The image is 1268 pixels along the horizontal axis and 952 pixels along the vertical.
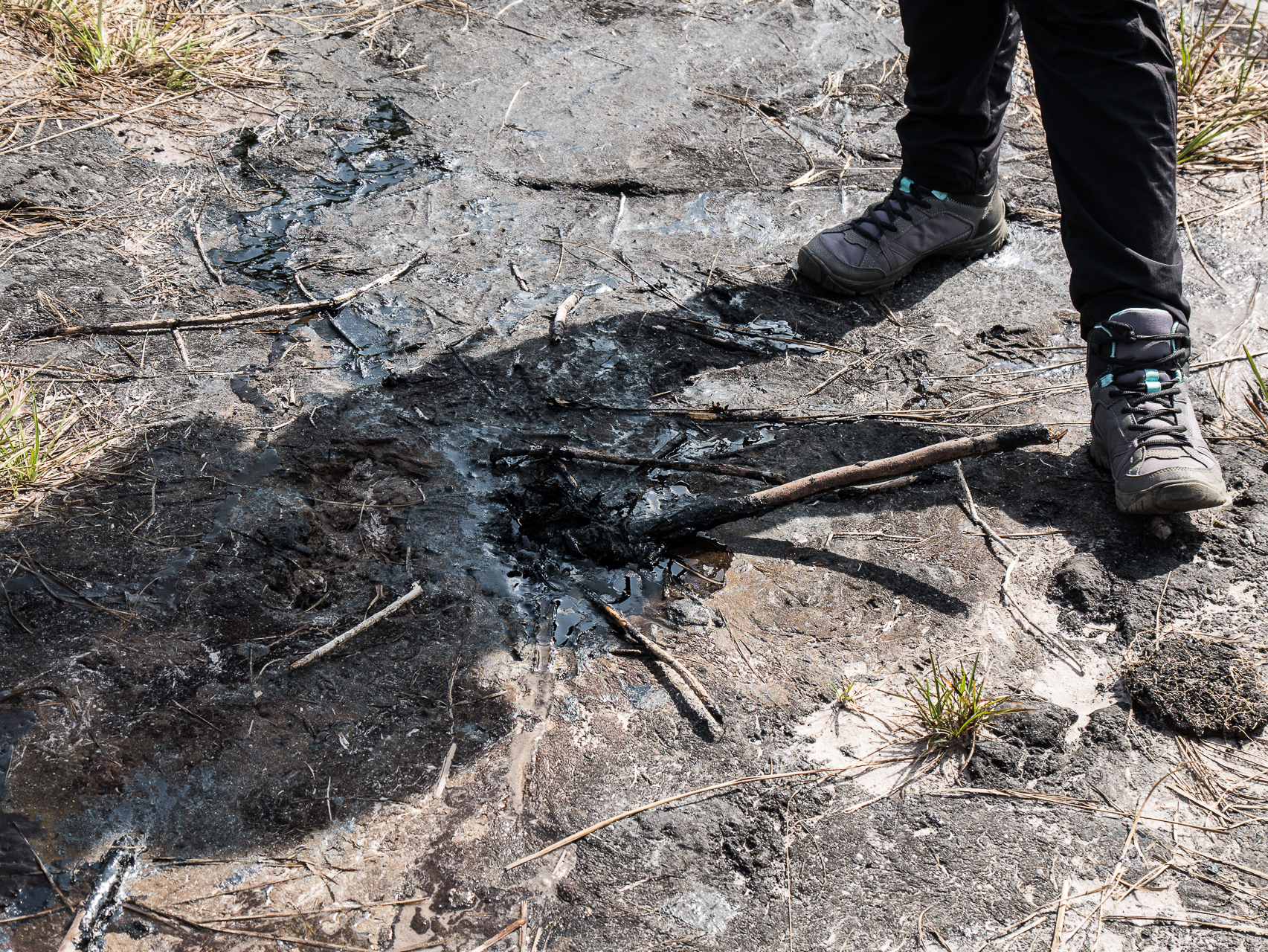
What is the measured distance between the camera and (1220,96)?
3.68 meters

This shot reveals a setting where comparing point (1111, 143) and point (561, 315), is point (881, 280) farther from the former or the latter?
point (561, 315)

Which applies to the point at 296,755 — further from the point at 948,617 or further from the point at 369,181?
the point at 369,181

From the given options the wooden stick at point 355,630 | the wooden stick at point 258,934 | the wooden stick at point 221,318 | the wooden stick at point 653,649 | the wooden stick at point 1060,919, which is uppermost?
the wooden stick at point 221,318

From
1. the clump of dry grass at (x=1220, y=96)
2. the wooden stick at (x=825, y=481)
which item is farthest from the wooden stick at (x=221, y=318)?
the clump of dry grass at (x=1220, y=96)

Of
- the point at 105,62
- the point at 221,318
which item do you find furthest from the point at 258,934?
the point at 105,62

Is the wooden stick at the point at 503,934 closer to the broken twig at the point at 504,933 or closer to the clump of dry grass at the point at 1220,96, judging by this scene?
the broken twig at the point at 504,933

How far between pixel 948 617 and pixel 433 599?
119cm

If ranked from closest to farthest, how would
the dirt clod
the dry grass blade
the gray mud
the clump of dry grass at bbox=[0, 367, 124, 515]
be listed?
the gray mud < the dirt clod < the clump of dry grass at bbox=[0, 367, 124, 515] < the dry grass blade

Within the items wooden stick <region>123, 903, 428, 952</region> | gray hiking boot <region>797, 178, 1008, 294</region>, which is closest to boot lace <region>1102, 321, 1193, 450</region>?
gray hiking boot <region>797, 178, 1008, 294</region>

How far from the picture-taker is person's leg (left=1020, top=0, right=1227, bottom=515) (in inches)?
84.7

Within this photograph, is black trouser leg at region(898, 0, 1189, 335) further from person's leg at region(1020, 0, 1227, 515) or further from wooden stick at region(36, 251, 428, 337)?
wooden stick at region(36, 251, 428, 337)

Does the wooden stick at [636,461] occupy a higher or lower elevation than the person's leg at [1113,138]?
lower

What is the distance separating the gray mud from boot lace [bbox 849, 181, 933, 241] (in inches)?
8.8

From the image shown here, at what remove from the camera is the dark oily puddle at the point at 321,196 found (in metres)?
2.93
